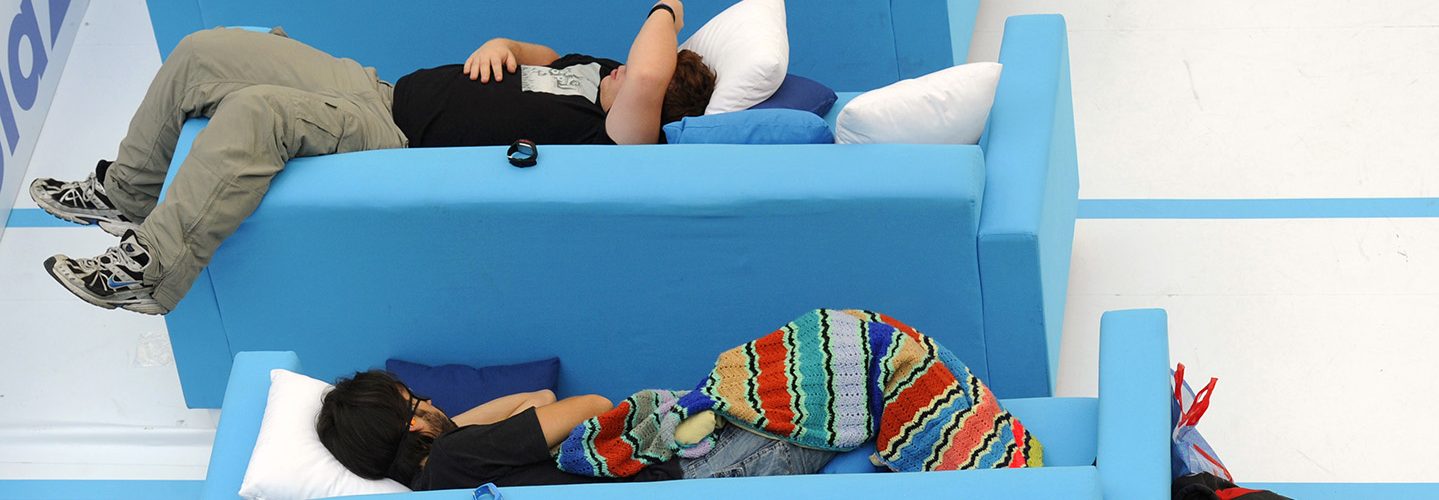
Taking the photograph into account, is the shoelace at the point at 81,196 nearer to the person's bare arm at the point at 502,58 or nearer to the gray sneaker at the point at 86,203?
the gray sneaker at the point at 86,203

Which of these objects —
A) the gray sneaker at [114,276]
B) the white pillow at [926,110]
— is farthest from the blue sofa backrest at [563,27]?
the gray sneaker at [114,276]

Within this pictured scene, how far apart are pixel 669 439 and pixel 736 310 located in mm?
496

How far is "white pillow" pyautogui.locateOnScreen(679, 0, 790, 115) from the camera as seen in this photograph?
323 centimetres

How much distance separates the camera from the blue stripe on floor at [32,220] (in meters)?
3.85

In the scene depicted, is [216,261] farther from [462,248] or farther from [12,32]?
[12,32]

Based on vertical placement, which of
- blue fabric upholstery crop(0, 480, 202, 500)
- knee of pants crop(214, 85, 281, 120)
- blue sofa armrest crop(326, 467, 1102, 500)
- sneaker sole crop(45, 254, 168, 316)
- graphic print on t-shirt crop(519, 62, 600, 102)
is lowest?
blue fabric upholstery crop(0, 480, 202, 500)

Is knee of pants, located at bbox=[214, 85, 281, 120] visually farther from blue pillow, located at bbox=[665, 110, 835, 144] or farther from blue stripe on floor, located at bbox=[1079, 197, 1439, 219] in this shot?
blue stripe on floor, located at bbox=[1079, 197, 1439, 219]

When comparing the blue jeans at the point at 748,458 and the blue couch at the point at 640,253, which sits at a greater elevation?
the blue couch at the point at 640,253

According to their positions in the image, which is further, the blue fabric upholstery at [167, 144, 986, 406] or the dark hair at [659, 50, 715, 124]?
the dark hair at [659, 50, 715, 124]

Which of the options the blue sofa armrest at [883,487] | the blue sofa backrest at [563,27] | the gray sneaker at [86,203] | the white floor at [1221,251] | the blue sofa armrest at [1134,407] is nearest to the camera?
the blue sofa armrest at [883,487]

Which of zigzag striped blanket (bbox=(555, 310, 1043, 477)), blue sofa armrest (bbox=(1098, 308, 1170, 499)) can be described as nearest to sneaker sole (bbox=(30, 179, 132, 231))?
zigzag striped blanket (bbox=(555, 310, 1043, 477))

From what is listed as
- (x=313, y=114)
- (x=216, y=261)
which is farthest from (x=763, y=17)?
(x=216, y=261)

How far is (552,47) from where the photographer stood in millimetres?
3967

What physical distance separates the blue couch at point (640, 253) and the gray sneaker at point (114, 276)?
116mm
